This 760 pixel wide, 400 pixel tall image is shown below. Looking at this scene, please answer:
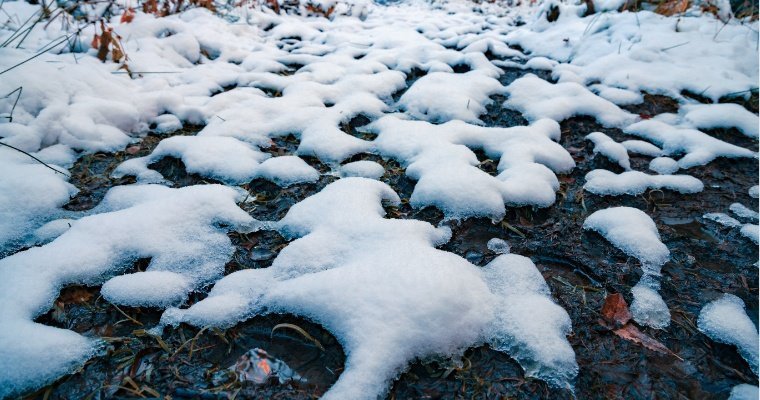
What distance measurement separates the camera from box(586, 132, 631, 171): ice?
2184 mm

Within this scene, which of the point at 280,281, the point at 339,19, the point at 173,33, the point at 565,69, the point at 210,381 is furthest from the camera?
the point at 339,19

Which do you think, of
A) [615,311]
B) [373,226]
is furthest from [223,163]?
[615,311]

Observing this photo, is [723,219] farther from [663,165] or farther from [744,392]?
[744,392]

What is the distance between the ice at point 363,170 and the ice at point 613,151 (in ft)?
4.18

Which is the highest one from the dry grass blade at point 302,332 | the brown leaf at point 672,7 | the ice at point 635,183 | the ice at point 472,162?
the brown leaf at point 672,7

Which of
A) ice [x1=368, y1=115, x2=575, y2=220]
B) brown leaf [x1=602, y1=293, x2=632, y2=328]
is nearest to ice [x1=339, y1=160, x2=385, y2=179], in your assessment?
ice [x1=368, y1=115, x2=575, y2=220]

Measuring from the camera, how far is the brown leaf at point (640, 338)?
1202 millimetres

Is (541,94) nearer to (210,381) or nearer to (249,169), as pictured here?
(249,169)

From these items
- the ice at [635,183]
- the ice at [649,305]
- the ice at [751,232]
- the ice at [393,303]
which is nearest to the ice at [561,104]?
the ice at [635,183]

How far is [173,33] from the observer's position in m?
3.80

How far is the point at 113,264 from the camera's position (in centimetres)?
139

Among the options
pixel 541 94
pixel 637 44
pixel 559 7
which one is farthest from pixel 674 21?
pixel 541 94

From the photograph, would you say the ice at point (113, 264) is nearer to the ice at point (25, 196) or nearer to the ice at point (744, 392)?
the ice at point (25, 196)

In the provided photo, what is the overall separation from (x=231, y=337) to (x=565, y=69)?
11.6ft
